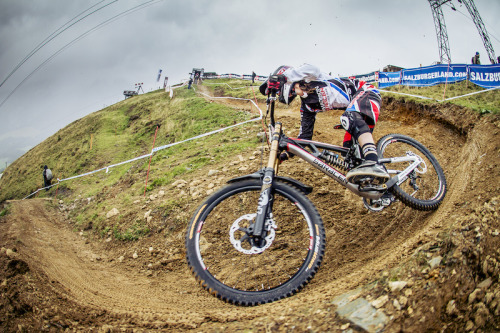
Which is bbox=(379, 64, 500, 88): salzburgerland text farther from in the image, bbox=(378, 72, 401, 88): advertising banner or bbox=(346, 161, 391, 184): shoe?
bbox=(346, 161, 391, 184): shoe

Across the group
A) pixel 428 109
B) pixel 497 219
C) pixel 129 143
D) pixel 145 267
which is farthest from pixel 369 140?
pixel 129 143

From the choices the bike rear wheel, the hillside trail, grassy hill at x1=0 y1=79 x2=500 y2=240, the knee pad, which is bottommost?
the hillside trail

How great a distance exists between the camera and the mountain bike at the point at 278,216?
2.79 m

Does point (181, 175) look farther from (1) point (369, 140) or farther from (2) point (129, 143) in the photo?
(2) point (129, 143)

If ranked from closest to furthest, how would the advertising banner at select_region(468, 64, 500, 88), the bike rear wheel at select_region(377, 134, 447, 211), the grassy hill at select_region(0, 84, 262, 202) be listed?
the bike rear wheel at select_region(377, 134, 447, 211) < the advertising banner at select_region(468, 64, 500, 88) < the grassy hill at select_region(0, 84, 262, 202)

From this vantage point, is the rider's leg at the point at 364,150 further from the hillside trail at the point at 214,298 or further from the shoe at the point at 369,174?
the hillside trail at the point at 214,298

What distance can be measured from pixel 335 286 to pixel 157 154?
35.1ft

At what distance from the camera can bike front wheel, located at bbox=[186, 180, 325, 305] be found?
272 centimetres

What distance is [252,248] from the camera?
2.90 meters

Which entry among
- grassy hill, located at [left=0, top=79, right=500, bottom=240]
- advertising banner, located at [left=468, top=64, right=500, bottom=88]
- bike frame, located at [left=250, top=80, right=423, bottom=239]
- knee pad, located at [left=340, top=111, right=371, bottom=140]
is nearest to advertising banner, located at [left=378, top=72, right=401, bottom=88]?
grassy hill, located at [left=0, top=79, right=500, bottom=240]

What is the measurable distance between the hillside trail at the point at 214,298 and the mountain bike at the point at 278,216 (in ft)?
1.03

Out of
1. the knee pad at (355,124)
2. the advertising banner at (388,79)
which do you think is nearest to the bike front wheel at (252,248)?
the knee pad at (355,124)

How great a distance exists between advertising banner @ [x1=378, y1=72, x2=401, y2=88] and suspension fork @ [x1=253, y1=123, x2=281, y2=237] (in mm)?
19665

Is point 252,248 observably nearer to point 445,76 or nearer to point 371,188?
point 371,188
